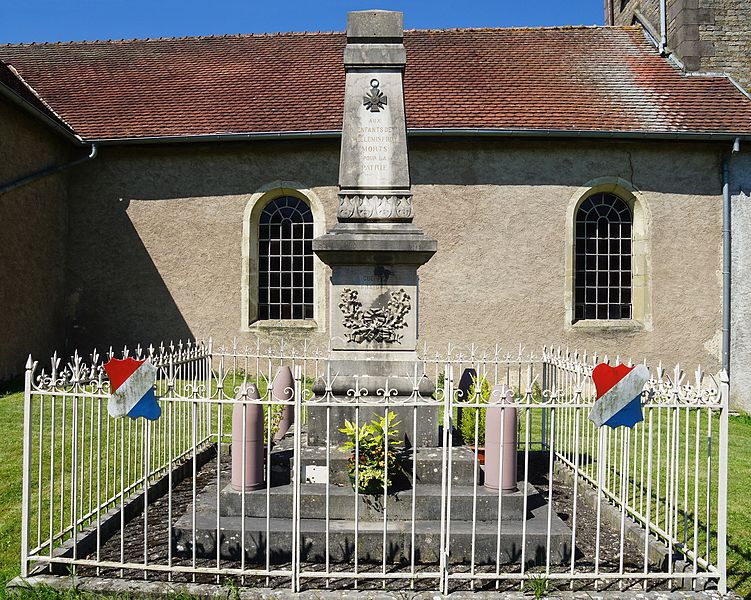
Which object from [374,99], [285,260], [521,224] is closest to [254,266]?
[285,260]

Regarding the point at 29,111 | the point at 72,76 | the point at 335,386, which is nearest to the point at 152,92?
the point at 72,76

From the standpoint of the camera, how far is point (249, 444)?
208 inches

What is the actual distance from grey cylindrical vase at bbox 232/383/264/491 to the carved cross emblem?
277 centimetres

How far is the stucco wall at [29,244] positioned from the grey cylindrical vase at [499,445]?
994 cm

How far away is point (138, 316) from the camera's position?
1409 cm

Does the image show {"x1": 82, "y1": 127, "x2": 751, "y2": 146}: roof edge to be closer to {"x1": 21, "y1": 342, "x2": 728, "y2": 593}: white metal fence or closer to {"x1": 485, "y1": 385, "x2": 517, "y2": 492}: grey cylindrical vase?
{"x1": 21, "y1": 342, "x2": 728, "y2": 593}: white metal fence

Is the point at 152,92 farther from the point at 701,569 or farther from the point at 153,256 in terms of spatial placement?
the point at 701,569

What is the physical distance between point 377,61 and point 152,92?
10.1 m

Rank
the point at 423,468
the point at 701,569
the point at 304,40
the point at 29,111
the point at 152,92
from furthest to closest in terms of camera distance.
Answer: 1. the point at 304,40
2. the point at 152,92
3. the point at 29,111
4. the point at 423,468
5. the point at 701,569

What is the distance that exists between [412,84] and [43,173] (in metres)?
7.40

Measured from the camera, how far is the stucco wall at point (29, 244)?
40.1ft

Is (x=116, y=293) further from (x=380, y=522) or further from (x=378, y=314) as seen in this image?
(x=380, y=522)

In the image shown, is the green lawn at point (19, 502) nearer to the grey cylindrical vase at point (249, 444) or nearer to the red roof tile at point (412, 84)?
the grey cylindrical vase at point (249, 444)

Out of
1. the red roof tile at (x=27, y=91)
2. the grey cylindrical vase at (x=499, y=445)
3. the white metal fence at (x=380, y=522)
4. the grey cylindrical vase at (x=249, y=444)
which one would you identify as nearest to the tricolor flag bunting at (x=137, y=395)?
the white metal fence at (x=380, y=522)
